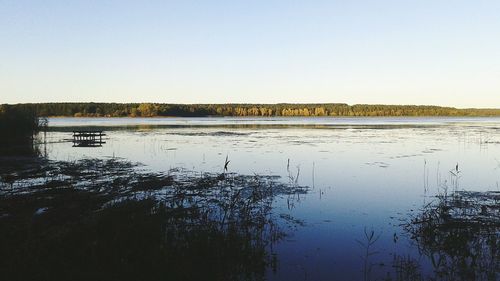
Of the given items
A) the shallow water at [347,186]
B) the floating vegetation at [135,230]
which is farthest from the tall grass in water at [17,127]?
the floating vegetation at [135,230]

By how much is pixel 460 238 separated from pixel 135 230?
7654 millimetres

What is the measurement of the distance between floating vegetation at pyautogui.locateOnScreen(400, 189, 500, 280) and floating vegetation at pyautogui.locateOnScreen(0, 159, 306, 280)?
3522 millimetres

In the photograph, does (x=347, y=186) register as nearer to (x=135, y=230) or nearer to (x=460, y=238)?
(x=460, y=238)

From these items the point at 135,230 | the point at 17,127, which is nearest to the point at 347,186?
the point at 135,230

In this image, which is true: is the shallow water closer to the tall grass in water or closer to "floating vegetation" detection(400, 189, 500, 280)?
"floating vegetation" detection(400, 189, 500, 280)

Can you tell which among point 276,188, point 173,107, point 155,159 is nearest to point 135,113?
point 173,107

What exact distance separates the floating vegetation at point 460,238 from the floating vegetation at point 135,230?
3.52m

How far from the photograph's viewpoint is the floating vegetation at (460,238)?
8.16 meters

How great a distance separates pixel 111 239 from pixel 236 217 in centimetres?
410

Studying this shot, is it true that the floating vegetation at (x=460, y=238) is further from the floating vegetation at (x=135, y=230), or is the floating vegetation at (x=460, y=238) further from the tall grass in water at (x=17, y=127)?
the tall grass in water at (x=17, y=127)

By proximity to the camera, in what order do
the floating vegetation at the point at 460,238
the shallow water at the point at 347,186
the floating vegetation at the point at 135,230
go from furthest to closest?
the shallow water at the point at 347,186 → the floating vegetation at the point at 460,238 → the floating vegetation at the point at 135,230

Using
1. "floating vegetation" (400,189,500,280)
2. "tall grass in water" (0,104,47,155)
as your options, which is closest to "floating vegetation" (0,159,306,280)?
"floating vegetation" (400,189,500,280)

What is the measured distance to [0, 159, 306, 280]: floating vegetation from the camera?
7504mm

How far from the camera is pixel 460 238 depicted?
9.69 m
